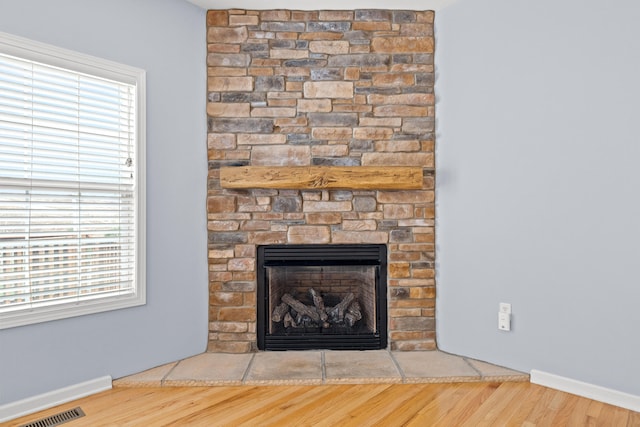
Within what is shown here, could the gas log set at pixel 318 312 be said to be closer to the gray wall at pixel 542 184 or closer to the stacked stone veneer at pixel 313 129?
the stacked stone veneer at pixel 313 129

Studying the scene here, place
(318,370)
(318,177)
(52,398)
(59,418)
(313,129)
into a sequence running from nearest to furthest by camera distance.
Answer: (59,418), (52,398), (318,370), (318,177), (313,129)

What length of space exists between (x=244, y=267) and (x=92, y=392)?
41.3 inches

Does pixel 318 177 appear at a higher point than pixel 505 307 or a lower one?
higher

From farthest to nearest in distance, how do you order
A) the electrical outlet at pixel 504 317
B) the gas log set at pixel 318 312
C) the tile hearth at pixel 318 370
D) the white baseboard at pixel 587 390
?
the gas log set at pixel 318 312 < the electrical outlet at pixel 504 317 < the tile hearth at pixel 318 370 < the white baseboard at pixel 587 390

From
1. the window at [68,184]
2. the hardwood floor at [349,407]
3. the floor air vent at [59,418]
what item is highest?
the window at [68,184]

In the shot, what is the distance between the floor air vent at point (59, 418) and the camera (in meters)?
1.79

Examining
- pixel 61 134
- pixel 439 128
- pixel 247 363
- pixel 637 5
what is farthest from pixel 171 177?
pixel 637 5

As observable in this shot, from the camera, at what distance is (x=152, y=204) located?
2361 mm

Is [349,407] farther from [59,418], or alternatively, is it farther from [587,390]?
[59,418]

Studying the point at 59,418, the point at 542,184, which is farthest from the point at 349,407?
the point at 542,184

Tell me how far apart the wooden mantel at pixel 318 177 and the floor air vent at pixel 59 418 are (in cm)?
141

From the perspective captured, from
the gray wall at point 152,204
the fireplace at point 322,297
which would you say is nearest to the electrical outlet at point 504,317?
the fireplace at point 322,297

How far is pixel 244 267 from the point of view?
102 inches

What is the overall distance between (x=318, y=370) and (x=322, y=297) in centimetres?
54
